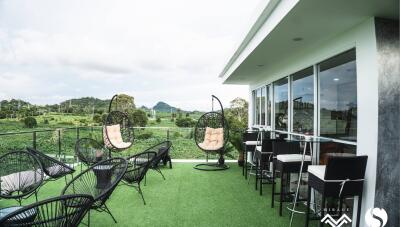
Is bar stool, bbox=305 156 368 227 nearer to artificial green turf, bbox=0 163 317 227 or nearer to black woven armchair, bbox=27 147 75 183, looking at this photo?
artificial green turf, bbox=0 163 317 227

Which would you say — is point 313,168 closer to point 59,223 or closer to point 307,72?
point 307,72

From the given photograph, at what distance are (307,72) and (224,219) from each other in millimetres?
2598

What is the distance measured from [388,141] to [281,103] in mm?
3232

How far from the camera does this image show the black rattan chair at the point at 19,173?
3441 millimetres

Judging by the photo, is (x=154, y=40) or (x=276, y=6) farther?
(x=154, y=40)

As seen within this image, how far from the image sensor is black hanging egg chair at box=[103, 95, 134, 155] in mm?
6770

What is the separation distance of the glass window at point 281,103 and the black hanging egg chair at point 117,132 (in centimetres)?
365

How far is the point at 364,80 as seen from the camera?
2828mm

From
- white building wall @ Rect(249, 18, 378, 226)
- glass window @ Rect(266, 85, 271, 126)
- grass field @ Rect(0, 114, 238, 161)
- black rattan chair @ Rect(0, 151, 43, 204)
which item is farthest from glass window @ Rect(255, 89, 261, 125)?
black rattan chair @ Rect(0, 151, 43, 204)

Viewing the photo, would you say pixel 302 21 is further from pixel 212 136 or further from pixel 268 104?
pixel 212 136

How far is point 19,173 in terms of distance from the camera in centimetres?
357

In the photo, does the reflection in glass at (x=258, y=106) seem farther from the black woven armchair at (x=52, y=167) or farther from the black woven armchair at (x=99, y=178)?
the black woven armchair at (x=52, y=167)

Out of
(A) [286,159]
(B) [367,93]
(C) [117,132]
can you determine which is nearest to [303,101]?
(A) [286,159]

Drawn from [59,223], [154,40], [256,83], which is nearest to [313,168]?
[59,223]
